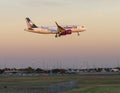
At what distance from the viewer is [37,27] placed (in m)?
158

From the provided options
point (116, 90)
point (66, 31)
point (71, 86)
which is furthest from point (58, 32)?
point (116, 90)

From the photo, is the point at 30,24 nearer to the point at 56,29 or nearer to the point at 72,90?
the point at 56,29

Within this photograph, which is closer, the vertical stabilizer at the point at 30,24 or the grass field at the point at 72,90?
the grass field at the point at 72,90

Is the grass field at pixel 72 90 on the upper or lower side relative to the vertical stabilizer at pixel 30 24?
lower

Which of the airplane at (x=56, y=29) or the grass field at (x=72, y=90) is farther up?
the airplane at (x=56, y=29)

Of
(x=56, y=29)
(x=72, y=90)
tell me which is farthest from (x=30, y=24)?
(x=72, y=90)

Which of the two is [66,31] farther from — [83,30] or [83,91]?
[83,91]

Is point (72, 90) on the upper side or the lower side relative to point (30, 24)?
lower

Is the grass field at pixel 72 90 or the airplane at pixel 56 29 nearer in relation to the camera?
the grass field at pixel 72 90

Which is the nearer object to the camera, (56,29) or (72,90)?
(72,90)

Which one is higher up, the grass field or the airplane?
the airplane

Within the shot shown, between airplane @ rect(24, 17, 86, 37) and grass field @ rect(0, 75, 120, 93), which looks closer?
grass field @ rect(0, 75, 120, 93)

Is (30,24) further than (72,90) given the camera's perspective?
Yes

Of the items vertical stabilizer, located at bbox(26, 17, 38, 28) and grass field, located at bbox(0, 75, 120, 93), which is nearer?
grass field, located at bbox(0, 75, 120, 93)
